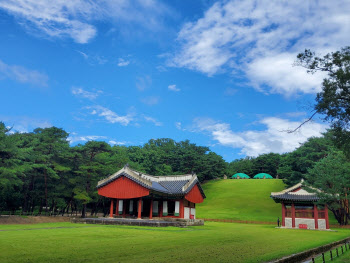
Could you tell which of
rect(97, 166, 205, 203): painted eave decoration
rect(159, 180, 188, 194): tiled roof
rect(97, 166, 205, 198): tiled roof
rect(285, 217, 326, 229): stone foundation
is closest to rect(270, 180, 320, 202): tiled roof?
rect(285, 217, 326, 229): stone foundation

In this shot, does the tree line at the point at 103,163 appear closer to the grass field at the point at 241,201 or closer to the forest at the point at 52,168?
the forest at the point at 52,168

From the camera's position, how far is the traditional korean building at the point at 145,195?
33844 mm

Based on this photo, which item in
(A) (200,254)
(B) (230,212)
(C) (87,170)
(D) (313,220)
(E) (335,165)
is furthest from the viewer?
(B) (230,212)

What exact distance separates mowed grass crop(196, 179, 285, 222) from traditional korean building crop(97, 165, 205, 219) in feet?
50.3

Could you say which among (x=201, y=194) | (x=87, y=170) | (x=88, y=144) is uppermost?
(x=88, y=144)

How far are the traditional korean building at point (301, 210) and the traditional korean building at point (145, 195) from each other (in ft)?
37.7

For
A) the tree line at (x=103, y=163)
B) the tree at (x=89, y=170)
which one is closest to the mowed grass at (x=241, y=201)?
the tree line at (x=103, y=163)

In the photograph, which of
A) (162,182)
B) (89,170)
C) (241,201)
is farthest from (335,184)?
(241,201)

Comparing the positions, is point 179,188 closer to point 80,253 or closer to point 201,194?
point 201,194

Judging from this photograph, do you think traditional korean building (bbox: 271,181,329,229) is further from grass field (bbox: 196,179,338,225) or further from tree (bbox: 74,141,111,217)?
tree (bbox: 74,141,111,217)

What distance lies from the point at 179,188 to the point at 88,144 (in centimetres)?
1565

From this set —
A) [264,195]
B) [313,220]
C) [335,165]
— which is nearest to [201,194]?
[313,220]

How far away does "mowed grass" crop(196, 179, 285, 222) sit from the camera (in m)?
52.4

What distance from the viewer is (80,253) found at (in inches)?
426
